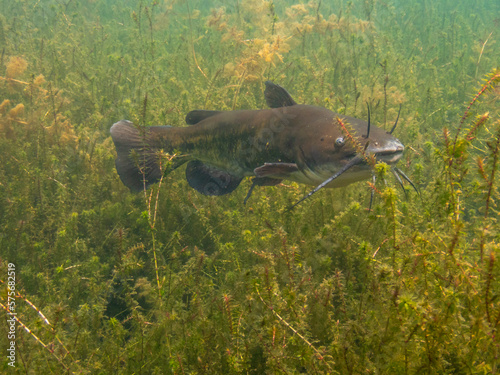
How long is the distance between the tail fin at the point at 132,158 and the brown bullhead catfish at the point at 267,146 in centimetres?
1

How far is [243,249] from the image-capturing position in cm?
344

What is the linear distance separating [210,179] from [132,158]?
92 cm

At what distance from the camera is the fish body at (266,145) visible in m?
2.58

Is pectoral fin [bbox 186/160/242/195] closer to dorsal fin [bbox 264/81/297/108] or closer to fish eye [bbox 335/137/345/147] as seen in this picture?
dorsal fin [bbox 264/81/297/108]

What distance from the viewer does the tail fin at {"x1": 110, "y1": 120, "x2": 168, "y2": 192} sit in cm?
388

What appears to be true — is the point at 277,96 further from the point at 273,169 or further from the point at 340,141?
the point at 340,141

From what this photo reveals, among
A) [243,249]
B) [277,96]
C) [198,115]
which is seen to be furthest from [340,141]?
[198,115]

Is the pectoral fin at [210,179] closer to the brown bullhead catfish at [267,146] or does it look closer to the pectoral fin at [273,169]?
the brown bullhead catfish at [267,146]

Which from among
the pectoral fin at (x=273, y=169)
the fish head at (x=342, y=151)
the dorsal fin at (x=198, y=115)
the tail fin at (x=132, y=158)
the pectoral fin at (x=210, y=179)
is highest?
the fish head at (x=342, y=151)

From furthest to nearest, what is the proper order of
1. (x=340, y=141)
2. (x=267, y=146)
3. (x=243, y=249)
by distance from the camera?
(x=243, y=249), (x=267, y=146), (x=340, y=141)

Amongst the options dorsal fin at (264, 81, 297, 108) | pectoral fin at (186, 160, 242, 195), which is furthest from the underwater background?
dorsal fin at (264, 81, 297, 108)

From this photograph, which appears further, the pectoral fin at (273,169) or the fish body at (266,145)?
the pectoral fin at (273,169)

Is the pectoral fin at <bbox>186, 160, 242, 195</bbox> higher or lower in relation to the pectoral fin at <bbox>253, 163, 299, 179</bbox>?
lower

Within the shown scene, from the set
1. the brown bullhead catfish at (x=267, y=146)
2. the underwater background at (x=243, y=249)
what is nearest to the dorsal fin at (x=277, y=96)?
the brown bullhead catfish at (x=267, y=146)
